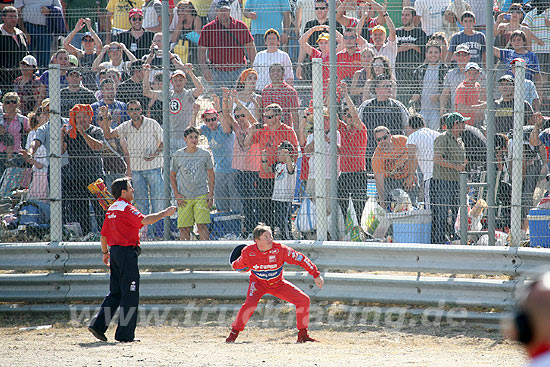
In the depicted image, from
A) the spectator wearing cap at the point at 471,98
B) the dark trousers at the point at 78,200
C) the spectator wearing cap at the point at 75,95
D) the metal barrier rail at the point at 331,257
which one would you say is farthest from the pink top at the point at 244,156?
the spectator wearing cap at the point at 471,98

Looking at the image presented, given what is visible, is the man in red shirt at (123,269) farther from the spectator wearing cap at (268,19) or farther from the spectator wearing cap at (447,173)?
the spectator wearing cap at (268,19)

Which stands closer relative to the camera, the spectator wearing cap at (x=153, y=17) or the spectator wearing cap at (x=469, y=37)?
the spectator wearing cap at (x=469, y=37)

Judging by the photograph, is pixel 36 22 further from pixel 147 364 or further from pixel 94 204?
pixel 147 364

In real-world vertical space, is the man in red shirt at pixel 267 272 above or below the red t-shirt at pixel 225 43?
below

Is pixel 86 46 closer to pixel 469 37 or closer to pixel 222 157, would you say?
pixel 222 157

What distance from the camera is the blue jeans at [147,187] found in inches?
375

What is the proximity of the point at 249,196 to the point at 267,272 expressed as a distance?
1.30 m

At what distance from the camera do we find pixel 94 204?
9.60m

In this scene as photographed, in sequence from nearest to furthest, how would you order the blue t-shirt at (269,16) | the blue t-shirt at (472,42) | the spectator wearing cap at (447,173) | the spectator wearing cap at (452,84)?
the spectator wearing cap at (447,173)
the spectator wearing cap at (452,84)
the blue t-shirt at (472,42)
the blue t-shirt at (269,16)

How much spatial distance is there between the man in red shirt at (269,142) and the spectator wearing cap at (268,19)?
1.40 meters

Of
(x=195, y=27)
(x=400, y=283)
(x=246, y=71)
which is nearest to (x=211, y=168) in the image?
(x=246, y=71)

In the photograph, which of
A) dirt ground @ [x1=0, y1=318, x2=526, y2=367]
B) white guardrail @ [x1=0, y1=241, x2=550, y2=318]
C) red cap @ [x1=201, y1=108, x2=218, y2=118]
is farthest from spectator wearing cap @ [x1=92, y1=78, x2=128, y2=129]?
dirt ground @ [x1=0, y1=318, x2=526, y2=367]

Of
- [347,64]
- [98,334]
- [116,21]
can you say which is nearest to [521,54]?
[347,64]

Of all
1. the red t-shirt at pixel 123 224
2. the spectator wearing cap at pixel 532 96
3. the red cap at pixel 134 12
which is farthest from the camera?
the red cap at pixel 134 12
